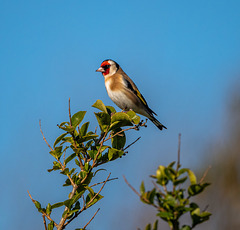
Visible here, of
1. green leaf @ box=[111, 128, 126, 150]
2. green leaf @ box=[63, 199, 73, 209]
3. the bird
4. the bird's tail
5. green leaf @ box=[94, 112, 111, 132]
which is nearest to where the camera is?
green leaf @ box=[63, 199, 73, 209]

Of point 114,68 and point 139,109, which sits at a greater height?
point 114,68

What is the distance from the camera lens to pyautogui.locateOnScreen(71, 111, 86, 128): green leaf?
281 cm

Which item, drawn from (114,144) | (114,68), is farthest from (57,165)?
(114,68)

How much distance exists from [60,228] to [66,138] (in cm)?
78

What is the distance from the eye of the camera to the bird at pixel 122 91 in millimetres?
6668

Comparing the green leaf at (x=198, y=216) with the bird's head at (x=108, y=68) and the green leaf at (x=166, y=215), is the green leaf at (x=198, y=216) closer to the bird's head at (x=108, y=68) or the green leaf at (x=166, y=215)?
the green leaf at (x=166, y=215)

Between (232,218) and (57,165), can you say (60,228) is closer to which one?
(57,165)

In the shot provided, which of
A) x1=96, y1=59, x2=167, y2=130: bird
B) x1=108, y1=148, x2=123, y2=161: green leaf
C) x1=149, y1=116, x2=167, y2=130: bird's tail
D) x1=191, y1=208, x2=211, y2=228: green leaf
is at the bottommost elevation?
x1=191, y1=208, x2=211, y2=228: green leaf

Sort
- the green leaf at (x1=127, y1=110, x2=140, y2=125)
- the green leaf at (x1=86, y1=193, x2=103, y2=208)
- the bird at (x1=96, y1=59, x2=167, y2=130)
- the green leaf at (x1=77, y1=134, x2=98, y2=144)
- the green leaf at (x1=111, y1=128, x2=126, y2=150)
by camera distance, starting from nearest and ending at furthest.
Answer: the green leaf at (x1=86, y1=193, x2=103, y2=208) < the green leaf at (x1=77, y1=134, x2=98, y2=144) < the green leaf at (x1=111, y1=128, x2=126, y2=150) < the green leaf at (x1=127, y1=110, x2=140, y2=125) < the bird at (x1=96, y1=59, x2=167, y2=130)

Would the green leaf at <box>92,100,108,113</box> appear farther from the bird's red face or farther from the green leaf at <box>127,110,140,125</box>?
the bird's red face

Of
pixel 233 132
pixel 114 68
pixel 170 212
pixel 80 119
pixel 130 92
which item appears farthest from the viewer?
pixel 233 132

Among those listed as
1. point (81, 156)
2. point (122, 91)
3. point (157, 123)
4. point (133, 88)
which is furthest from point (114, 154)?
point (133, 88)

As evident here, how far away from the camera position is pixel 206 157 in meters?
8.75

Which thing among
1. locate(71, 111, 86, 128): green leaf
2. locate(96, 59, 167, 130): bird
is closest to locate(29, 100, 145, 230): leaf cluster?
locate(71, 111, 86, 128): green leaf
